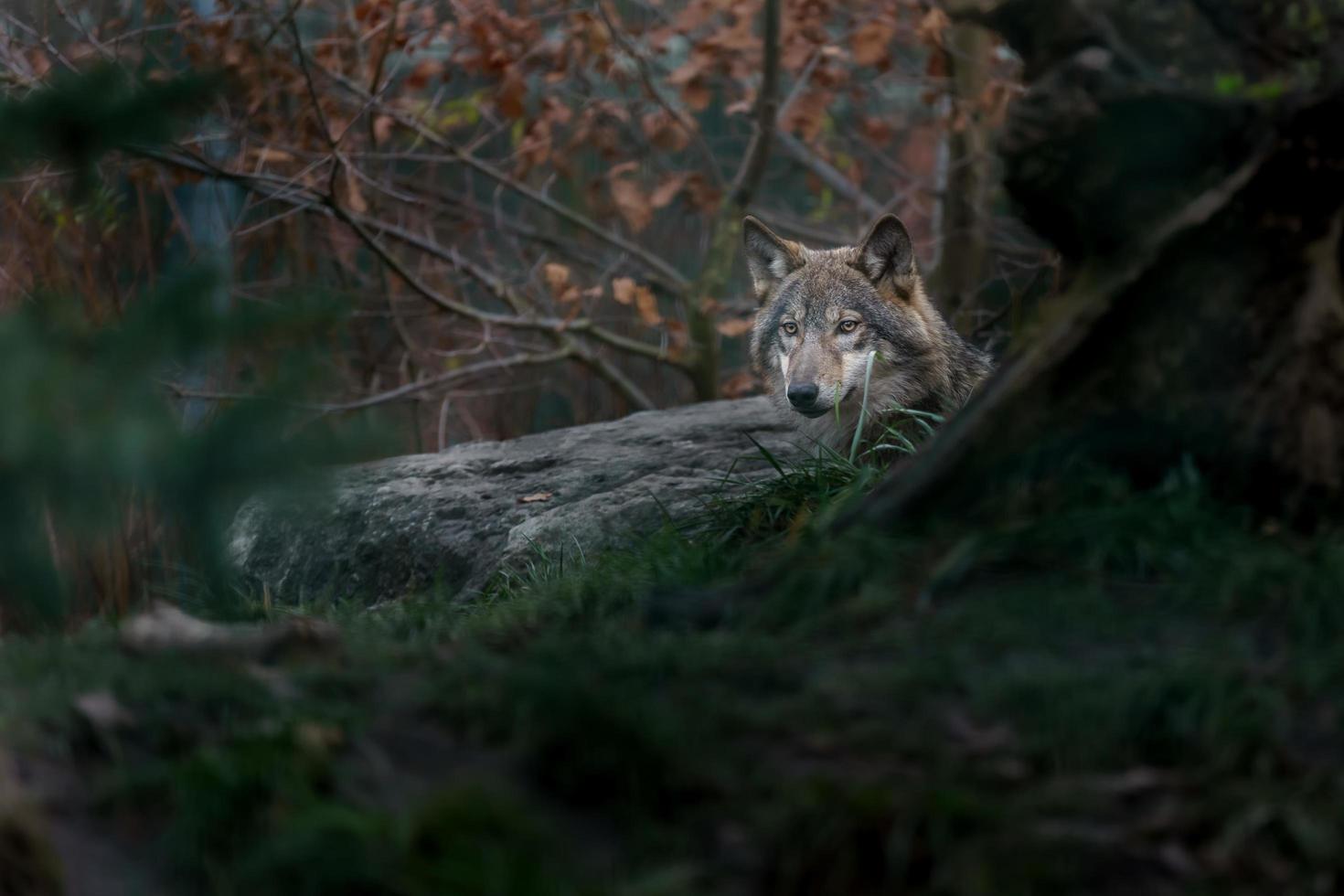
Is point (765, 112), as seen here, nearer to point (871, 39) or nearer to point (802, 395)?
point (871, 39)

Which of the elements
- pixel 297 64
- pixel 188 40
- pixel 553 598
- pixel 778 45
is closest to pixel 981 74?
pixel 778 45

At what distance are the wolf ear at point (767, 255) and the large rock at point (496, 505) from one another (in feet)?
2.51

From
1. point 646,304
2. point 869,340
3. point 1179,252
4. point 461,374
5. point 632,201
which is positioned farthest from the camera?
point 632,201

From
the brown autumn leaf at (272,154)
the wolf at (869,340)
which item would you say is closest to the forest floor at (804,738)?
the wolf at (869,340)

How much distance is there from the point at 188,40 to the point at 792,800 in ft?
23.1

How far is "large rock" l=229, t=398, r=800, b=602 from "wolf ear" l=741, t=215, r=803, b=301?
0.76 m

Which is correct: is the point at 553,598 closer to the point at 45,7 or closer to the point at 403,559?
the point at 403,559

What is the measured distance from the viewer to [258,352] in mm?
3293

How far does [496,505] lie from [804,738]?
392 centimetres

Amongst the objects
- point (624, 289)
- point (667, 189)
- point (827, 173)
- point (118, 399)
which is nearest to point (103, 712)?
point (118, 399)

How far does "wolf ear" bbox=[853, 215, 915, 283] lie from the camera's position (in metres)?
6.66

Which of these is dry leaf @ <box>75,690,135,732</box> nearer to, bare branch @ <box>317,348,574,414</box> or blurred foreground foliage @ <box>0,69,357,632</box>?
→ blurred foreground foliage @ <box>0,69,357,632</box>

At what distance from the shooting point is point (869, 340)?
6.63m

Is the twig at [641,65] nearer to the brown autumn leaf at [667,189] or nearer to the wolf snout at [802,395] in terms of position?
the brown autumn leaf at [667,189]
